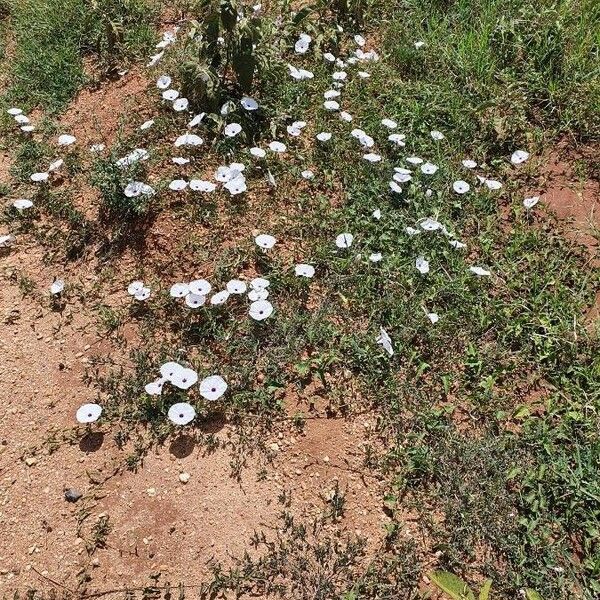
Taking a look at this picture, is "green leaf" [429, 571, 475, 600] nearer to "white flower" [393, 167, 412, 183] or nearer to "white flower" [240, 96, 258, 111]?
"white flower" [393, 167, 412, 183]

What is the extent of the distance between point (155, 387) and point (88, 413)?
0.32m

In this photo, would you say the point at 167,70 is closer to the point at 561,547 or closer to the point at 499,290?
the point at 499,290

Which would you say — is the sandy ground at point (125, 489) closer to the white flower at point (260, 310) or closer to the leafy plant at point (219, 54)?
the white flower at point (260, 310)

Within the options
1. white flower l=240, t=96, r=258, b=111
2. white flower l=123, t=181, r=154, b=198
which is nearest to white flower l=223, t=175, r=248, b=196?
white flower l=123, t=181, r=154, b=198

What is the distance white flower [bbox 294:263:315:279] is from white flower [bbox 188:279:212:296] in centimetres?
47

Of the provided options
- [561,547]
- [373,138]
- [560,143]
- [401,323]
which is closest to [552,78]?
[560,143]

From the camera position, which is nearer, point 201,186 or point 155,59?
point 201,186

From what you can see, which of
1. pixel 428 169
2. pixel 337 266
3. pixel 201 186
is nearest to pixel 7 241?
pixel 201 186

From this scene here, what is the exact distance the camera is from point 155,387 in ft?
9.89

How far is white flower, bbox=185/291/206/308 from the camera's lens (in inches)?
132

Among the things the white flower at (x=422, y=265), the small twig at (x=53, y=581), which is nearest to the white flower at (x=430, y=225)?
the white flower at (x=422, y=265)

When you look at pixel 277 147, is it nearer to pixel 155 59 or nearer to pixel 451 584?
pixel 155 59

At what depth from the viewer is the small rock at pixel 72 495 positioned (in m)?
2.81

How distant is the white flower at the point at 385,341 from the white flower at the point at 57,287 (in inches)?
68.9
